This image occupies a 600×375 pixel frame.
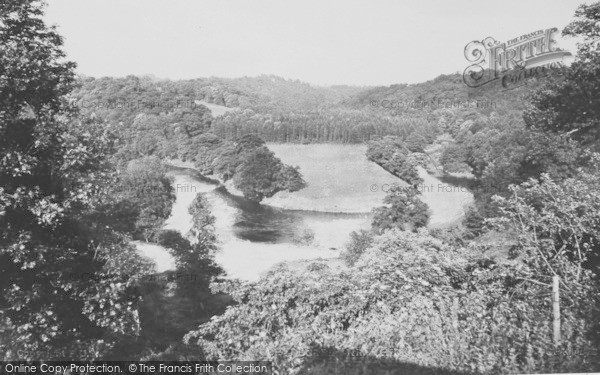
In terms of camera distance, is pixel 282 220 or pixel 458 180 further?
pixel 458 180

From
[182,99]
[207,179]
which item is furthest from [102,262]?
[182,99]

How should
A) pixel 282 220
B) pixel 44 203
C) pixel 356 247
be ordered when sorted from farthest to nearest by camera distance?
pixel 282 220 < pixel 356 247 < pixel 44 203

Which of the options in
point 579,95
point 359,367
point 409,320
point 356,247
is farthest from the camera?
point 356,247

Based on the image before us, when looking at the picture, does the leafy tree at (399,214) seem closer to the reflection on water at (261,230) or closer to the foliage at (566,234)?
the reflection on water at (261,230)

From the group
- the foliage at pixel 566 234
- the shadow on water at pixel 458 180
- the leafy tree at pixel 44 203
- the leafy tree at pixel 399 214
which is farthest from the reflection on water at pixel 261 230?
the foliage at pixel 566 234

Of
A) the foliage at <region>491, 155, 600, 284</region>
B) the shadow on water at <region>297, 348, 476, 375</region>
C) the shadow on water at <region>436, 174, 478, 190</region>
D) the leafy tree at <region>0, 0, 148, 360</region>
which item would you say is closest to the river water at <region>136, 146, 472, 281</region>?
the shadow on water at <region>436, 174, 478, 190</region>

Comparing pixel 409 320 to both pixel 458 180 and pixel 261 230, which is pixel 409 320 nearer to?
pixel 261 230

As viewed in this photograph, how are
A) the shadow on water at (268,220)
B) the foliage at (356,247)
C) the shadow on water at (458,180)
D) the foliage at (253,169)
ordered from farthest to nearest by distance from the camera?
the shadow on water at (458,180)
the foliage at (253,169)
the shadow on water at (268,220)
the foliage at (356,247)

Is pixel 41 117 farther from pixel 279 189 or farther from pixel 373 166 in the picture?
pixel 373 166

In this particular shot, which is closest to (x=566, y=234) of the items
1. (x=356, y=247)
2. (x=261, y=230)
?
(x=356, y=247)
